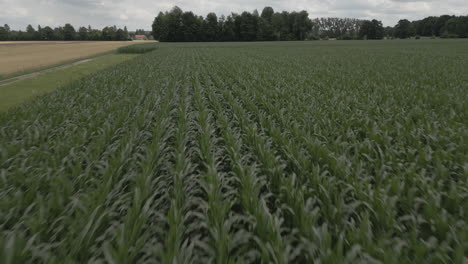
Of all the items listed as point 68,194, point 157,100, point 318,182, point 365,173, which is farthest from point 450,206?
point 157,100

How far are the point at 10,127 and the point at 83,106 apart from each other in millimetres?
2083

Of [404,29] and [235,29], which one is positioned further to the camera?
[404,29]

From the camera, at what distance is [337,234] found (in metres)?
2.73

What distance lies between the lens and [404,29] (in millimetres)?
118688

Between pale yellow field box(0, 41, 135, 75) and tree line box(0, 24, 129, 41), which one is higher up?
tree line box(0, 24, 129, 41)

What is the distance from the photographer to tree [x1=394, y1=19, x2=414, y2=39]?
387 feet

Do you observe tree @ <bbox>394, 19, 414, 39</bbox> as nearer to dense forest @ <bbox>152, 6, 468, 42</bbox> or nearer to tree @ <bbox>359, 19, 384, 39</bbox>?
dense forest @ <bbox>152, 6, 468, 42</bbox>

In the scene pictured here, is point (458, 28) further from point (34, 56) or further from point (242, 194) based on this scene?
point (242, 194)

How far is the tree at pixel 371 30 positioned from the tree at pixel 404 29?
12.7 meters

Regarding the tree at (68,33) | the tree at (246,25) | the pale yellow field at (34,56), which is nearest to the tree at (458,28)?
the tree at (246,25)

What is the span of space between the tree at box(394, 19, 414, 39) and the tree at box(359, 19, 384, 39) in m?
12.7

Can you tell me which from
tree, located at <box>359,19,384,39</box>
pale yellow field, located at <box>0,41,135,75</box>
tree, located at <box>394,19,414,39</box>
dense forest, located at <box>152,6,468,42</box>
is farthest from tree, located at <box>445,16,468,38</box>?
pale yellow field, located at <box>0,41,135,75</box>

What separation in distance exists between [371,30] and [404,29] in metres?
18.6

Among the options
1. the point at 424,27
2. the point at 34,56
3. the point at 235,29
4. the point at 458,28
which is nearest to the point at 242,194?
the point at 34,56
